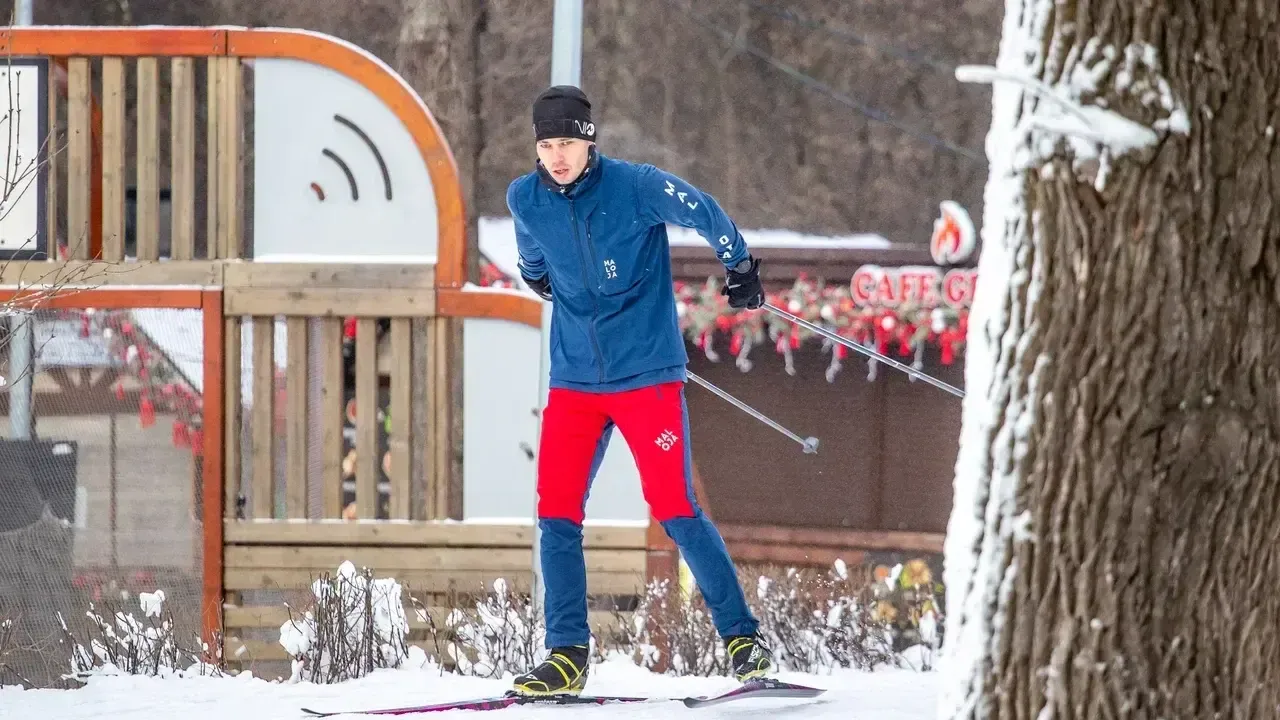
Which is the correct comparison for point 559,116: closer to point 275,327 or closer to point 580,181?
point 580,181

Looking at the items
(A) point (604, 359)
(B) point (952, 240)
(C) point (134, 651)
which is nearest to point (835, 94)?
(B) point (952, 240)

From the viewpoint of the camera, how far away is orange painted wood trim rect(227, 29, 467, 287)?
7.14m

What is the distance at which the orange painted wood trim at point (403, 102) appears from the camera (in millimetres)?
7137

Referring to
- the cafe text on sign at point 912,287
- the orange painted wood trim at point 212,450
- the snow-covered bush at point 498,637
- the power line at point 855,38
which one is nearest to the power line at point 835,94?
the power line at point 855,38

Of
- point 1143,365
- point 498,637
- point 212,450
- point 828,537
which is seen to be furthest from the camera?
point 828,537

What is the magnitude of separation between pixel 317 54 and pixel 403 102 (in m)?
0.50

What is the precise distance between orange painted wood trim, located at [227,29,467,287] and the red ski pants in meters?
3.08

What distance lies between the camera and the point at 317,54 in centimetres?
721

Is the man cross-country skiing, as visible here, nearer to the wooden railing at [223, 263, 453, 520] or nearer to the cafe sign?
the wooden railing at [223, 263, 453, 520]

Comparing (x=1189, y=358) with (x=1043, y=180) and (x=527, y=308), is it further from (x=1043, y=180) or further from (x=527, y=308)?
(x=527, y=308)

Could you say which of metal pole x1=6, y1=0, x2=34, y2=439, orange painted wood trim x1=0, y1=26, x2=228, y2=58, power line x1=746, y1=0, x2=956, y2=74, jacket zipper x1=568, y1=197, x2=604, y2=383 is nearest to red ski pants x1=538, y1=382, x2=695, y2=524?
jacket zipper x1=568, y1=197, x2=604, y2=383

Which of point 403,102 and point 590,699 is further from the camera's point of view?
point 403,102

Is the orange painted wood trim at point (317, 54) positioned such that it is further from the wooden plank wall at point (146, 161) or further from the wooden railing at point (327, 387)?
the wooden railing at point (327, 387)

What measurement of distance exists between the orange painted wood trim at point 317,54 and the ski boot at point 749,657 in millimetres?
3436
